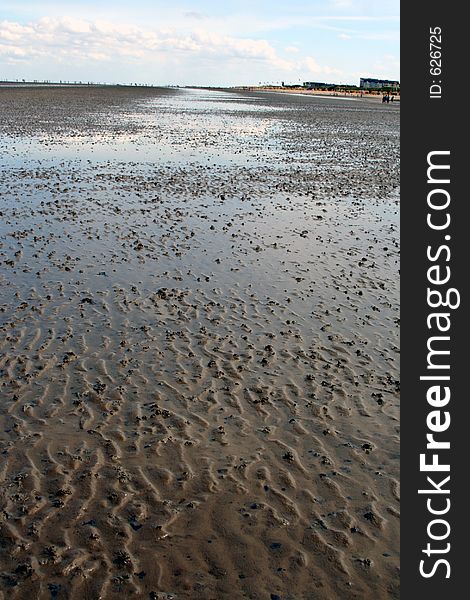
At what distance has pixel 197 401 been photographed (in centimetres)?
940

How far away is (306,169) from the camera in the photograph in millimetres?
31297

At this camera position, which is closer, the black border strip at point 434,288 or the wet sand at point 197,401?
the black border strip at point 434,288

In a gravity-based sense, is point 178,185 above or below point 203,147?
below

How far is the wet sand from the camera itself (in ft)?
20.6

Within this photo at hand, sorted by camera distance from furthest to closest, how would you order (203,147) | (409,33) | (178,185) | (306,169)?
1. (203,147)
2. (306,169)
3. (178,185)
4. (409,33)

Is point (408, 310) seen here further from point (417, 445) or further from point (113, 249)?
point (113, 249)

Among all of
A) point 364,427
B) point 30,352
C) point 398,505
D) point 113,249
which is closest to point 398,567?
point 398,505

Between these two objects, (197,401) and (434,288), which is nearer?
(434,288)

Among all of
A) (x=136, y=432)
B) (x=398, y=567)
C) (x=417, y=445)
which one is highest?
(x=417, y=445)

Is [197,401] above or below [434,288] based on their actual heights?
below

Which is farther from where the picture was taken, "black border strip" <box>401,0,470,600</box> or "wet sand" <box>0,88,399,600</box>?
"wet sand" <box>0,88,399,600</box>

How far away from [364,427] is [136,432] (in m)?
3.41

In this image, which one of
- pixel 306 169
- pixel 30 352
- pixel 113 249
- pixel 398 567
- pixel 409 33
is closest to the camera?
pixel 398 567

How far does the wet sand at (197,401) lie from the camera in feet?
20.6
